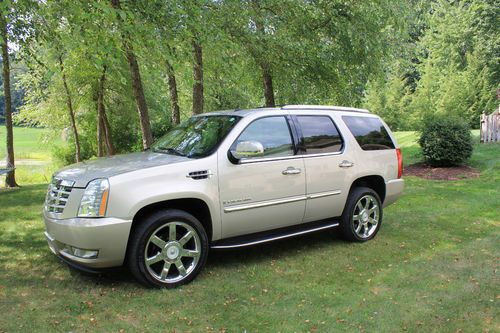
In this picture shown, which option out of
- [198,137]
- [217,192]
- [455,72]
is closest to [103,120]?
[198,137]

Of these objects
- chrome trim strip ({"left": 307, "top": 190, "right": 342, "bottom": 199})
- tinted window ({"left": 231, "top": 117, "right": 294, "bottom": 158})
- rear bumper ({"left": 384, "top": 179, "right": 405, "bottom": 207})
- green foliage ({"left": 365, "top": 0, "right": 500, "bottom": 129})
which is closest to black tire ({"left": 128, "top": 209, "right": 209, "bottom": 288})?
tinted window ({"left": 231, "top": 117, "right": 294, "bottom": 158})

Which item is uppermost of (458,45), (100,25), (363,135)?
(458,45)

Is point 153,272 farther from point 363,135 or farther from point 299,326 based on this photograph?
point 363,135

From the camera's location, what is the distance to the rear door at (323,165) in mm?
5418

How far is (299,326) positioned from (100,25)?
→ 197 inches

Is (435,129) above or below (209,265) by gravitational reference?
→ above

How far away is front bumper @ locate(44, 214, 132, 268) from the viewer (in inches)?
160

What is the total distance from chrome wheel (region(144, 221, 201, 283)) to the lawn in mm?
198

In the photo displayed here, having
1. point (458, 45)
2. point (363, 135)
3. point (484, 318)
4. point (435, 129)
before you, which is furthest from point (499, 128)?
point (458, 45)

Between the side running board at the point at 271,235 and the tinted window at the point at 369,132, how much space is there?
4.03 ft

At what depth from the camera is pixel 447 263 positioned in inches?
203

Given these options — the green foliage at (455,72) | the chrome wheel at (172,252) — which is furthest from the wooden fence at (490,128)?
the chrome wheel at (172,252)

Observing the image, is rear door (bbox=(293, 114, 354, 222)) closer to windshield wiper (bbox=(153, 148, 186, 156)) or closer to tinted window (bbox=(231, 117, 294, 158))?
tinted window (bbox=(231, 117, 294, 158))

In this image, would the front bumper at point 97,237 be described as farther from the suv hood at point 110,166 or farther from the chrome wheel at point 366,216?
the chrome wheel at point 366,216
